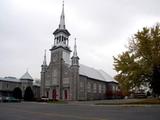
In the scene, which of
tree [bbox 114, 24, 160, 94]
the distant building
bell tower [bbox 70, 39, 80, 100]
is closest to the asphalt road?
tree [bbox 114, 24, 160, 94]

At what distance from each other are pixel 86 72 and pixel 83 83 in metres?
6.71

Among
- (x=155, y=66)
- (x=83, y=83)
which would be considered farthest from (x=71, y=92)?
(x=155, y=66)

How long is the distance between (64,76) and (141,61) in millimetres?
35039

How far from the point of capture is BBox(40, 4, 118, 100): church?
237 ft

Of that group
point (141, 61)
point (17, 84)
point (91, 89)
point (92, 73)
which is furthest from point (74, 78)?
point (17, 84)

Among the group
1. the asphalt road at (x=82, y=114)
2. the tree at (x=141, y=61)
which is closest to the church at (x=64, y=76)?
the tree at (x=141, y=61)

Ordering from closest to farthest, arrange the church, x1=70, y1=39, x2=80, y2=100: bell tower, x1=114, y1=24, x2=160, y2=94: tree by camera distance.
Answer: x1=114, y1=24, x2=160, y2=94: tree
x1=70, y1=39, x2=80, y2=100: bell tower
the church

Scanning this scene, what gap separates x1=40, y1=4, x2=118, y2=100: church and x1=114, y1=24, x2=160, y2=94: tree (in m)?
28.3

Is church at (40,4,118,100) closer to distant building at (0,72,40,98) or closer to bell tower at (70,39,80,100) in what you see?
bell tower at (70,39,80,100)

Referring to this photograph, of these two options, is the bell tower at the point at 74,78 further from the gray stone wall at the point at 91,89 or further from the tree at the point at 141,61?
the tree at the point at 141,61

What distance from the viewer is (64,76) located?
74.6 m

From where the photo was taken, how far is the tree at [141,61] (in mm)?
41625

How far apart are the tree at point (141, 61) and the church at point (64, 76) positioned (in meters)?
28.3

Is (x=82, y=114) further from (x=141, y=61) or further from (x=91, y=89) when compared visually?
(x=91, y=89)
